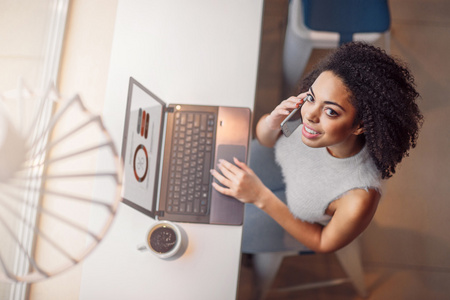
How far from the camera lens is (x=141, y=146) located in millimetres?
866

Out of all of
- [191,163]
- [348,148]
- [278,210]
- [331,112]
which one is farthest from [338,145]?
[191,163]

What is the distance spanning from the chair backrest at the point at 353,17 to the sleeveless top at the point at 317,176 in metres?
0.57

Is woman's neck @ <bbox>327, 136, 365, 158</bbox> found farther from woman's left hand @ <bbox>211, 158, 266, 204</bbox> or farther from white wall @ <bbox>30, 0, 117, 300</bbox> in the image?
white wall @ <bbox>30, 0, 117, 300</bbox>

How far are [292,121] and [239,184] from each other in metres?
0.22

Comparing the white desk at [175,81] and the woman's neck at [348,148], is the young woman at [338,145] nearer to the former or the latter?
the woman's neck at [348,148]

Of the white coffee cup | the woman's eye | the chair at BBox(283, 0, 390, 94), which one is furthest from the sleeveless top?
the chair at BBox(283, 0, 390, 94)

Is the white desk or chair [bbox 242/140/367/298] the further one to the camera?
chair [bbox 242/140/367/298]

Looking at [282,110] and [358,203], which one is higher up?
[282,110]

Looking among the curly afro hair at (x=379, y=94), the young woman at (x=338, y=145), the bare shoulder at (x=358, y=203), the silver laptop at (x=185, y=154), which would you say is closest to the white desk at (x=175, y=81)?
the silver laptop at (x=185, y=154)

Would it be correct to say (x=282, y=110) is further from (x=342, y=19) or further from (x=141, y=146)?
(x=342, y=19)

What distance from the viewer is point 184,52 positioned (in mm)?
995

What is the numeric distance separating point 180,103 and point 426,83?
1110 mm

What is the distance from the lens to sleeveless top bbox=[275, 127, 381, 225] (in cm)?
75

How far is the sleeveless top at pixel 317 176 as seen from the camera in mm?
749
